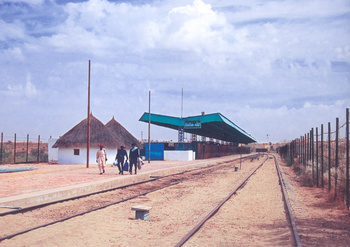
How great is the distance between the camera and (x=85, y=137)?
37.2 metres

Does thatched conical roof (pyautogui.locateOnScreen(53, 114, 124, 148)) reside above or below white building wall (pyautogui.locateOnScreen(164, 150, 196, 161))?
above

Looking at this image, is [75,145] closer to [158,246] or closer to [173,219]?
[173,219]

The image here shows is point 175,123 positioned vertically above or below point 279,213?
above

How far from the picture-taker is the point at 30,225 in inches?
340

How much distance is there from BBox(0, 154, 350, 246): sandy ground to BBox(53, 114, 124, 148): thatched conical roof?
81.4 ft

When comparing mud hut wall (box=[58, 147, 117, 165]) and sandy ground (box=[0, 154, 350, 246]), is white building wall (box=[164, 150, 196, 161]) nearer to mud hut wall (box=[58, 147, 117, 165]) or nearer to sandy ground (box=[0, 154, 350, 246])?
mud hut wall (box=[58, 147, 117, 165])

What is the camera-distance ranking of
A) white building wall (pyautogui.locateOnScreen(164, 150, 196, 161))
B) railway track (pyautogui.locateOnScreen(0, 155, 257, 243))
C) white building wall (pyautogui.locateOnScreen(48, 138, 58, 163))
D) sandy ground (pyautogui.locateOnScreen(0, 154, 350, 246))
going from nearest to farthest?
1. sandy ground (pyautogui.locateOnScreen(0, 154, 350, 246))
2. railway track (pyautogui.locateOnScreen(0, 155, 257, 243))
3. white building wall (pyautogui.locateOnScreen(48, 138, 58, 163))
4. white building wall (pyautogui.locateOnScreen(164, 150, 196, 161))

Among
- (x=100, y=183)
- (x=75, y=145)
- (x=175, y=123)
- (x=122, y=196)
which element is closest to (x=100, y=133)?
(x=75, y=145)

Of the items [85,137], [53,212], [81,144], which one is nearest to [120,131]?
[85,137]

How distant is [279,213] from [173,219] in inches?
121

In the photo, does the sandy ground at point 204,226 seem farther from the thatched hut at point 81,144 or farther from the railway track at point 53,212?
the thatched hut at point 81,144

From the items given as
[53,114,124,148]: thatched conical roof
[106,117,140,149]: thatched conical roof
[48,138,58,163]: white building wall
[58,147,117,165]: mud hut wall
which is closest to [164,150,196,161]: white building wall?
[106,117,140,149]: thatched conical roof

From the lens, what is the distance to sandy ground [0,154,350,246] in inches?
285

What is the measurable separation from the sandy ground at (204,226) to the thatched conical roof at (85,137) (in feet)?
81.4
